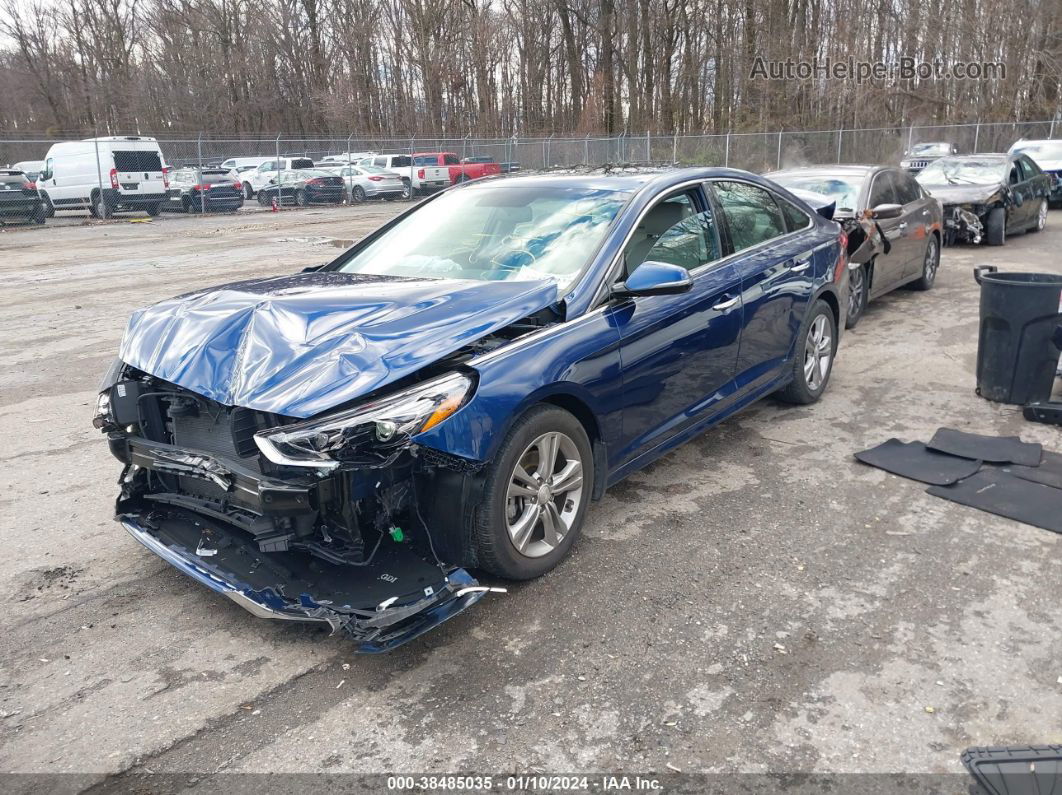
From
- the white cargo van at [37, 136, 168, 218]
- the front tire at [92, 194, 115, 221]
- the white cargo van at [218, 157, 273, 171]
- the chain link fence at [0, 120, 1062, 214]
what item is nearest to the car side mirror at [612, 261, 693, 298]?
the white cargo van at [37, 136, 168, 218]

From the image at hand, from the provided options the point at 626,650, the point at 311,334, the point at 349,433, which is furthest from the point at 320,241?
the point at 626,650

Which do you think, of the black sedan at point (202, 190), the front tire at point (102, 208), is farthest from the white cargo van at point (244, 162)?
the front tire at point (102, 208)

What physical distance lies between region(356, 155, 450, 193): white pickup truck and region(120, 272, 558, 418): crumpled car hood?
92.3 ft

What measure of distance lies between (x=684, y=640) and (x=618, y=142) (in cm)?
3361

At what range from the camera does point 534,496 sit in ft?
11.7

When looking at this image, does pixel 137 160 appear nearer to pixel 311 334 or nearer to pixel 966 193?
pixel 966 193

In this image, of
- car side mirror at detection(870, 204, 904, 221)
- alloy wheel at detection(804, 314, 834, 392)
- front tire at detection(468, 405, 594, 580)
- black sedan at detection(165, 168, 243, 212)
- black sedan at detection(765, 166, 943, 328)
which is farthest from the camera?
black sedan at detection(165, 168, 243, 212)

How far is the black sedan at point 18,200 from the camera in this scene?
21.7 metres

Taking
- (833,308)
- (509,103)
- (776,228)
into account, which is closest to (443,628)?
(776,228)

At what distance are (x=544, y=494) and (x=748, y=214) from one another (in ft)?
8.49

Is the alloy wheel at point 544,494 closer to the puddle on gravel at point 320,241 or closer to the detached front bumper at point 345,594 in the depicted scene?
the detached front bumper at point 345,594

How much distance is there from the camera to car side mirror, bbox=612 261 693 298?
152 inches

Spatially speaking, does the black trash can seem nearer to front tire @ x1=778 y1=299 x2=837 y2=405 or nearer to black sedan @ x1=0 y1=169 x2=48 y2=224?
front tire @ x1=778 y1=299 x2=837 y2=405

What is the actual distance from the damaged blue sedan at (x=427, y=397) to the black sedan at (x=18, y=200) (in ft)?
69.6
